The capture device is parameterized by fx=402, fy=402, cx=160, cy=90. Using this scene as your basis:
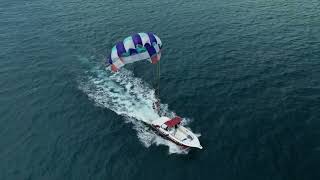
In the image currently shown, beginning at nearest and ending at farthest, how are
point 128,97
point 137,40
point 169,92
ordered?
point 137,40 → point 169,92 → point 128,97

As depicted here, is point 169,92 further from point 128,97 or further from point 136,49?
point 136,49

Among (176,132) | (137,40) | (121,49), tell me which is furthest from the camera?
(121,49)

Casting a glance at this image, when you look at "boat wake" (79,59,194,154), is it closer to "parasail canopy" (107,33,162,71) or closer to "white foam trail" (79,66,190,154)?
"white foam trail" (79,66,190,154)

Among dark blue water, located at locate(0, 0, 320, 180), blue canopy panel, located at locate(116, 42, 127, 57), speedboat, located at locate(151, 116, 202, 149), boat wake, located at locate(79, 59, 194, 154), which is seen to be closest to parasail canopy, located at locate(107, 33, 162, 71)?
blue canopy panel, located at locate(116, 42, 127, 57)

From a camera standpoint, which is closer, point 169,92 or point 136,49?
point 136,49

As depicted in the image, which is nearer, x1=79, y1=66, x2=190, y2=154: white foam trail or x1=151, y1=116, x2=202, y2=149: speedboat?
x1=151, y1=116, x2=202, y2=149: speedboat

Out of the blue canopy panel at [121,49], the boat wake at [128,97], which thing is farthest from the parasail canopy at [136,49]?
the boat wake at [128,97]

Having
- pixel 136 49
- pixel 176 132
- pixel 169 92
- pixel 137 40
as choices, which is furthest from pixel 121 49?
pixel 176 132
